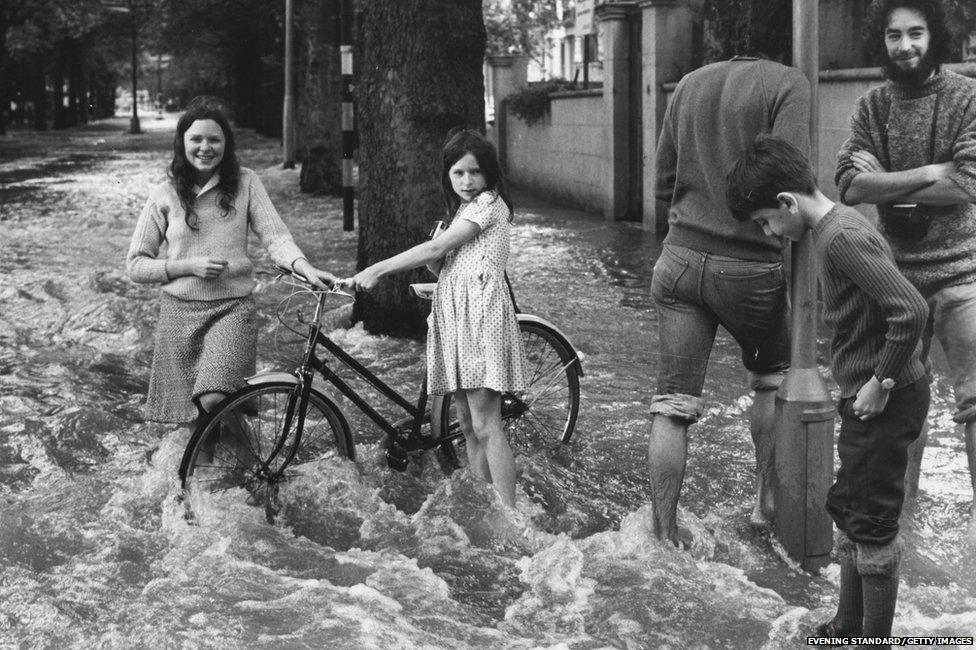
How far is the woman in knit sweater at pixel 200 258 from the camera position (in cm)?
563

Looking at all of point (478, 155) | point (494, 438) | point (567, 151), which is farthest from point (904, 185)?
point (567, 151)

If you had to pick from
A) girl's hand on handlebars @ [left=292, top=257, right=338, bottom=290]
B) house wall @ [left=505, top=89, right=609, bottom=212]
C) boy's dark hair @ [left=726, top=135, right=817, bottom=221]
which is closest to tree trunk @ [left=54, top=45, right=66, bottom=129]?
house wall @ [left=505, top=89, right=609, bottom=212]

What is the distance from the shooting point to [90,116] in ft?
320

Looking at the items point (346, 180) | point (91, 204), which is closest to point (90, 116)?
→ point (91, 204)

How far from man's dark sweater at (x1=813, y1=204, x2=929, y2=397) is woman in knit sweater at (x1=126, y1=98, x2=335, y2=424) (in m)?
2.39

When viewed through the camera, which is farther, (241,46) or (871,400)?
(241,46)

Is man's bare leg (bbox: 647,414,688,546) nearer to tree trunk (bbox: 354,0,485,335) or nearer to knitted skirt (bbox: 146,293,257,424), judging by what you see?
knitted skirt (bbox: 146,293,257,424)

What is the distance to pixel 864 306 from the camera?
390 cm

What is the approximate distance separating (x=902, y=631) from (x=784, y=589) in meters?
0.53

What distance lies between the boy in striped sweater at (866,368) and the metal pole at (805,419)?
31.1 inches

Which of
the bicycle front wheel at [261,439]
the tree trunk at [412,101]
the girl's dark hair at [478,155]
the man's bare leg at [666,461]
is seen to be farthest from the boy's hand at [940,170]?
the tree trunk at [412,101]

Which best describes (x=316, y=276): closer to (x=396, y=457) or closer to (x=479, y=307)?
(x=479, y=307)

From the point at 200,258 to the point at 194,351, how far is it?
422 millimetres

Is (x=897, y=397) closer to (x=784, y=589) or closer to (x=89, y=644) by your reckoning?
(x=784, y=589)
